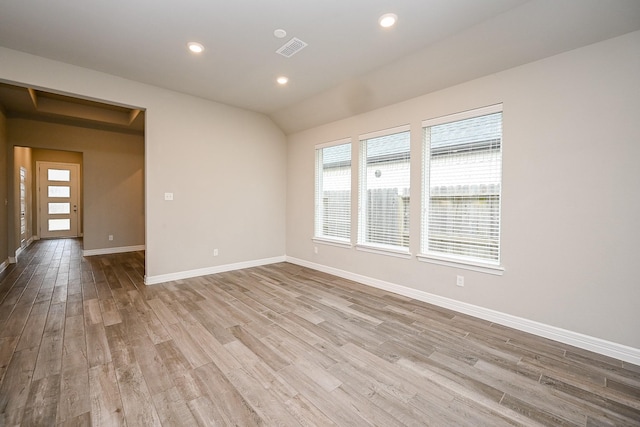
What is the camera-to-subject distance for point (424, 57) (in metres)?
3.05

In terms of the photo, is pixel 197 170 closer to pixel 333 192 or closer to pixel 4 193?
pixel 333 192

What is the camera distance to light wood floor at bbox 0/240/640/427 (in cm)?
165

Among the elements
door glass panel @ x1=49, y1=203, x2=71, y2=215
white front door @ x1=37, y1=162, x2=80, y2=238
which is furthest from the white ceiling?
door glass panel @ x1=49, y1=203, x2=71, y2=215

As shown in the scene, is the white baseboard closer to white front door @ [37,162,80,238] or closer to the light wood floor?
the light wood floor

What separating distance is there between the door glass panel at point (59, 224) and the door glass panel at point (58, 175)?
139 centimetres

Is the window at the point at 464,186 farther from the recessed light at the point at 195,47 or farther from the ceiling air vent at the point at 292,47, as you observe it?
the recessed light at the point at 195,47

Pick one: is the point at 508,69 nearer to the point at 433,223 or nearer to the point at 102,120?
the point at 433,223

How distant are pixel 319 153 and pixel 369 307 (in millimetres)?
3043

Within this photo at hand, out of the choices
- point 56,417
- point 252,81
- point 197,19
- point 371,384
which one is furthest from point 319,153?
point 56,417

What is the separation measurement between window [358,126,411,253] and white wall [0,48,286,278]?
2.10 m

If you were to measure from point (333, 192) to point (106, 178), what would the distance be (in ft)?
18.9

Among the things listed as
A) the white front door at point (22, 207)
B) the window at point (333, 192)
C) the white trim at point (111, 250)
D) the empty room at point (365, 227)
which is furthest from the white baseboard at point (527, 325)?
the white front door at point (22, 207)

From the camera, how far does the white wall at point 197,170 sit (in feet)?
11.9

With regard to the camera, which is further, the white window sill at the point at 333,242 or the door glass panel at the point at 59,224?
the door glass panel at the point at 59,224
